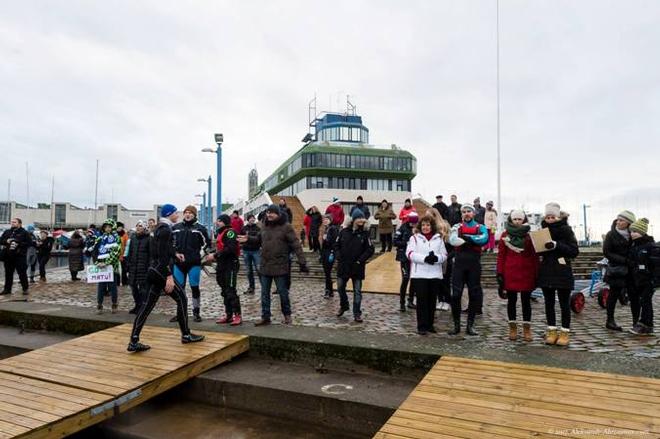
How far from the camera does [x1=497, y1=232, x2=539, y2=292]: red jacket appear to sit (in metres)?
5.94

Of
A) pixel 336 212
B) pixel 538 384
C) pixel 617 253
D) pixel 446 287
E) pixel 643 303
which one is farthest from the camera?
pixel 336 212

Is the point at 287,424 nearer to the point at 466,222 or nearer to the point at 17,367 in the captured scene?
the point at 17,367

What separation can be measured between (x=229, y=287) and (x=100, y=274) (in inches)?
129

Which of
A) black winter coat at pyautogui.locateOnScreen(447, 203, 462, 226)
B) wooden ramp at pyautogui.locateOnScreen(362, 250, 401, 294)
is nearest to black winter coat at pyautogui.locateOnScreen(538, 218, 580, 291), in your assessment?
wooden ramp at pyautogui.locateOnScreen(362, 250, 401, 294)

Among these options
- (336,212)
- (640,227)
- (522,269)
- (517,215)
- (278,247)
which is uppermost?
(336,212)

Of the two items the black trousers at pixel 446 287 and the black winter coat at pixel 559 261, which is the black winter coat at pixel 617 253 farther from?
the black trousers at pixel 446 287

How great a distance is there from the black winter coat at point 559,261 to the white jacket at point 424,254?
134cm

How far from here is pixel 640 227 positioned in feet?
22.2

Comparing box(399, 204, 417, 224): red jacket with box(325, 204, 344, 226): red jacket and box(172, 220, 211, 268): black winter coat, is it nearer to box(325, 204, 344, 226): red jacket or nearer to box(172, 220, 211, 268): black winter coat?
box(325, 204, 344, 226): red jacket

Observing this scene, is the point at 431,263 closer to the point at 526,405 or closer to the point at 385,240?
the point at 526,405

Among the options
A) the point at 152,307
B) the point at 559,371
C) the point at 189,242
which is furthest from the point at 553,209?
the point at 189,242

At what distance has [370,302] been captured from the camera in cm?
979

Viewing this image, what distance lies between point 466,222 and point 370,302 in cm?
389

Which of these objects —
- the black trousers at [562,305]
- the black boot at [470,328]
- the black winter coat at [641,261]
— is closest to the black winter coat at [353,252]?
the black boot at [470,328]
